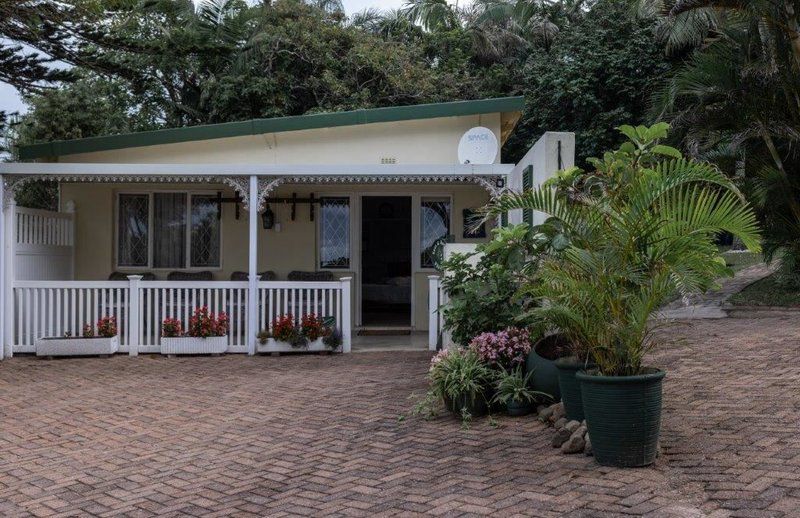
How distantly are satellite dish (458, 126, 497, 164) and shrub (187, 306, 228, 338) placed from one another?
13.1 ft

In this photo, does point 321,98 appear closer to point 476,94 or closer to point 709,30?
point 476,94

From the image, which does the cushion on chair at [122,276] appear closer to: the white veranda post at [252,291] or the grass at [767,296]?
the white veranda post at [252,291]

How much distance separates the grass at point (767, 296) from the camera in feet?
36.7

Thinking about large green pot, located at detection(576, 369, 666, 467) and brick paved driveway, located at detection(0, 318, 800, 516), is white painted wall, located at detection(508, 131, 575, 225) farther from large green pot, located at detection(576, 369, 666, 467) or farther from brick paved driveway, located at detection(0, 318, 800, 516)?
large green pot, located at detection(576, 369, 666, 467)

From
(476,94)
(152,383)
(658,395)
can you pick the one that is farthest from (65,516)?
(476,94)

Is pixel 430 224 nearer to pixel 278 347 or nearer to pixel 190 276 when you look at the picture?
pixel 278 347

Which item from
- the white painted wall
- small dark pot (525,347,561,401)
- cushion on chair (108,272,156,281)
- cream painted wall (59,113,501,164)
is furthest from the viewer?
cushion on chair (108,272,156,281)

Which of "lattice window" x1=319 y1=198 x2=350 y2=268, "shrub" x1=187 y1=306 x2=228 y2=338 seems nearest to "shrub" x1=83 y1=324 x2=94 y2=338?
"shrub" x1=187 y1=306 x2=228 y2=338

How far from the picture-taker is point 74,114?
20.6m

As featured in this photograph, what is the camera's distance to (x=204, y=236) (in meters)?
12.1

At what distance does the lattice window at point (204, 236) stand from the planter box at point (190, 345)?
2536 millimetres

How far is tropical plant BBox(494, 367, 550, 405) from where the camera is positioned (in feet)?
19.2

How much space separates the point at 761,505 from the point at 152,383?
624 centimetres

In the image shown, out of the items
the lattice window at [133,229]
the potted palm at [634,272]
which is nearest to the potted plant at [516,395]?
the potted palm at [634,272]
